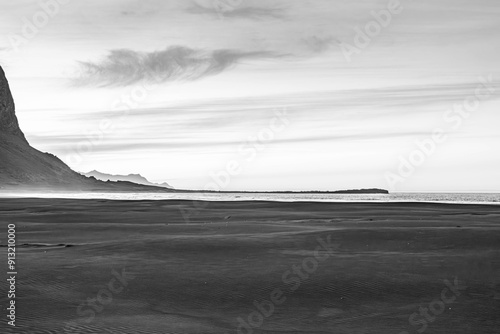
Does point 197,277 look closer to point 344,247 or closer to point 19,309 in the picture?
point 19,309

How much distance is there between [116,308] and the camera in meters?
11.1

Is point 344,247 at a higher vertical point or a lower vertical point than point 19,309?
higher

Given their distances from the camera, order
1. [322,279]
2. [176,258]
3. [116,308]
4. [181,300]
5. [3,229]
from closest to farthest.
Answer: [116,308] < [181,300] < [322,279] < [176,258] < [3,229]

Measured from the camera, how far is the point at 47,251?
60.6 ft

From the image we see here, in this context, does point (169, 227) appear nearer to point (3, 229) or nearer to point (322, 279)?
point (3, 229)

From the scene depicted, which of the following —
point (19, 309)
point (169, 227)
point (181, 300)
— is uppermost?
point (169, 227)

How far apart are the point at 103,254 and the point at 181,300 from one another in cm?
673

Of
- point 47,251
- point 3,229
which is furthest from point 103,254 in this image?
point 3,229

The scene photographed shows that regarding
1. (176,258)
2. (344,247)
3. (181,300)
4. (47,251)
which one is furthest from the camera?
(344,247)

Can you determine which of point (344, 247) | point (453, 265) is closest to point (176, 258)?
point (344, 247)

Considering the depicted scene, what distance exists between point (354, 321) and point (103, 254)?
32.3 feet

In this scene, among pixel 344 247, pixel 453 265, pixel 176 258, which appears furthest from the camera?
pixel 344 247

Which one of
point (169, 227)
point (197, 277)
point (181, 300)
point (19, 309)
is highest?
point (169, 227)

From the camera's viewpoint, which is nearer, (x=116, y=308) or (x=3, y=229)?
(x=116, y=308)
